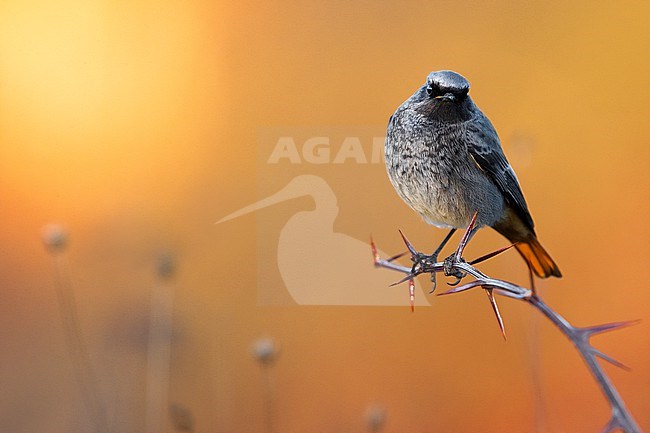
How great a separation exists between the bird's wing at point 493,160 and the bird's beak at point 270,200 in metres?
1.62

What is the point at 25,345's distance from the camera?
4.99 meters

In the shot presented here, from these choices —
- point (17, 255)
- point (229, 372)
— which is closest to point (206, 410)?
point (229, 372)

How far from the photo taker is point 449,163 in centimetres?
238

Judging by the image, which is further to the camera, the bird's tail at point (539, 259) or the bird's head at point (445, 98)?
the bird's tail at point (539, 259)

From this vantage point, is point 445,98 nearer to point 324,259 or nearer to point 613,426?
point 613,426

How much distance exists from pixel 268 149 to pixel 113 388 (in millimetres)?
1801

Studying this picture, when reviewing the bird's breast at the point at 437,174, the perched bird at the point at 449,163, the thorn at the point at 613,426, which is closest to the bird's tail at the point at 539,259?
the perched bird at the point at 449,163

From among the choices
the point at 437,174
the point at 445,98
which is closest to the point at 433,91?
the point at 445,98

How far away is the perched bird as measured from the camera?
230 centimetres

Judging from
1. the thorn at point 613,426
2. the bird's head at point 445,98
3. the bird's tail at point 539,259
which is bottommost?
the thorn at point 613,426

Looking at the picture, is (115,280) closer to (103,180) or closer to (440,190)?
(103,180)

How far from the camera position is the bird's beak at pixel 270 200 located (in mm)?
4336

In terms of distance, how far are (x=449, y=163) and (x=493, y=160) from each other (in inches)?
6.6

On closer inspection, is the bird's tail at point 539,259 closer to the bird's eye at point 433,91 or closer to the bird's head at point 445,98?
the bird's head at point 445,98
